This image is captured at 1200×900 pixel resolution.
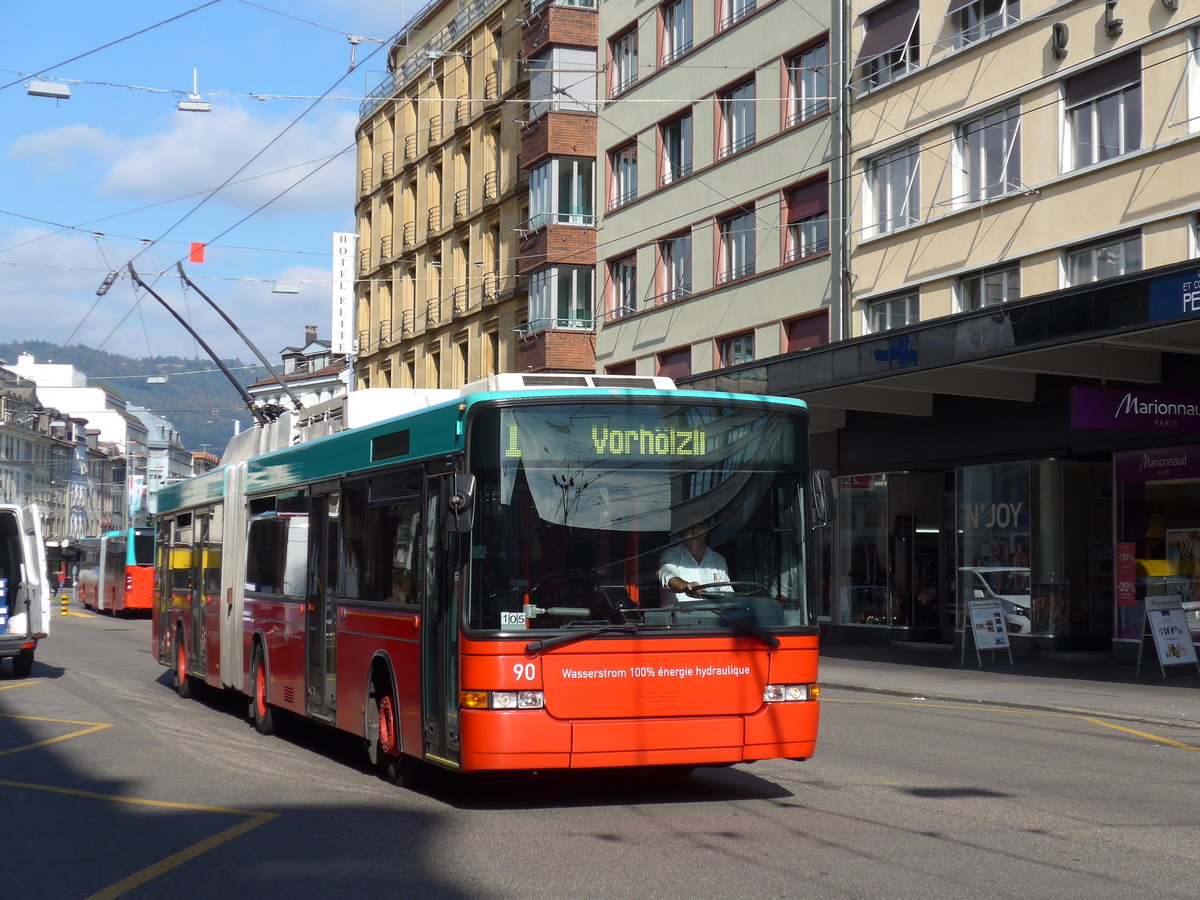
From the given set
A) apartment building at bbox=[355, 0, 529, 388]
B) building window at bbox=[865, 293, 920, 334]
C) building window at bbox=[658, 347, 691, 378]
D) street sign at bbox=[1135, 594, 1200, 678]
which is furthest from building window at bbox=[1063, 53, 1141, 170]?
apartment building at bbox=[355, 0, 529, 388]

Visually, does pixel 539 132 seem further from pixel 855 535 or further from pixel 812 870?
pixel 812 870

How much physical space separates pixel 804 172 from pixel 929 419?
661 centimetres

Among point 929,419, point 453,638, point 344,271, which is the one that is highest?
point 344,271

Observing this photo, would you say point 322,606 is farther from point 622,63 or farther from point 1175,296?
point 622,63

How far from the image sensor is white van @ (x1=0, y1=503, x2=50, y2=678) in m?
22.2

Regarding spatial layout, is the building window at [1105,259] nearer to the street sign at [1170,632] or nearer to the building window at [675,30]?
the street sign at [1170,632]

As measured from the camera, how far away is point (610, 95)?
1638 inches

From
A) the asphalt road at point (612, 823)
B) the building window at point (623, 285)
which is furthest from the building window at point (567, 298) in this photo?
the asphalt road at point (612, 823)

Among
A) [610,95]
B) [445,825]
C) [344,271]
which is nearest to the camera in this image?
[445,825]

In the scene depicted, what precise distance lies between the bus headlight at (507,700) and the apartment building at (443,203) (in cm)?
3630

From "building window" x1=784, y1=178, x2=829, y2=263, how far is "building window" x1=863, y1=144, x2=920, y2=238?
4.65 feet

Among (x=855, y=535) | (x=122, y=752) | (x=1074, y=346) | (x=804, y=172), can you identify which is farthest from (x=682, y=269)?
(x=122, y=752)

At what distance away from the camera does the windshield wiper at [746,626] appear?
9.54 m

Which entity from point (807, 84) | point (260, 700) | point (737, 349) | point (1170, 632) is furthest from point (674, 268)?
point (260, 700)
